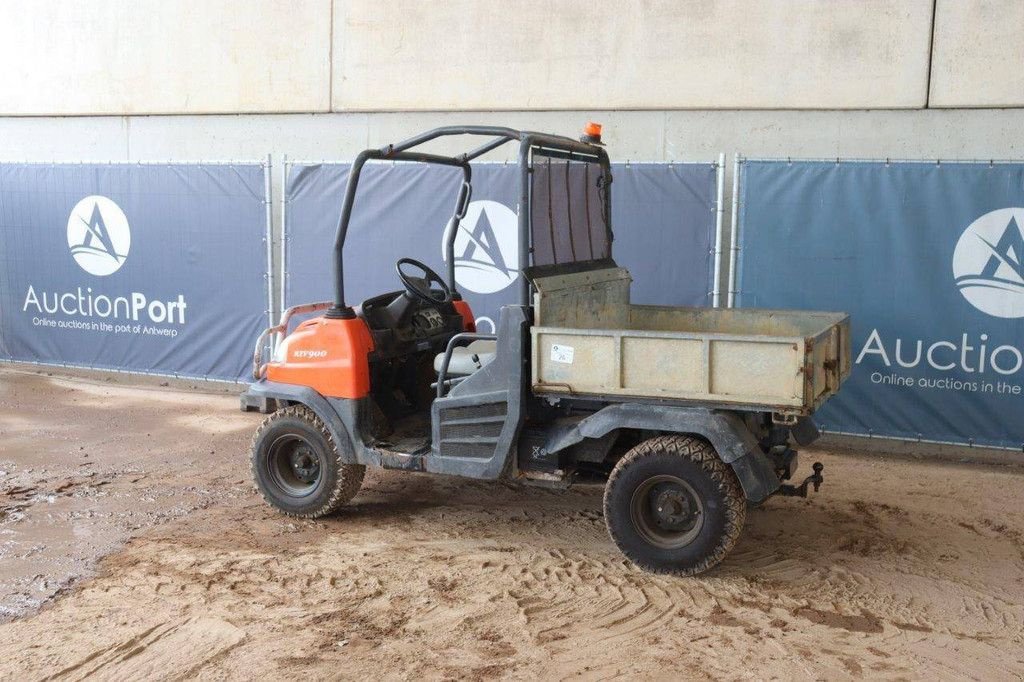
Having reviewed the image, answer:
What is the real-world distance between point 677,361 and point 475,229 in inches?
161

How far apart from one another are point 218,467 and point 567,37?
4891mm

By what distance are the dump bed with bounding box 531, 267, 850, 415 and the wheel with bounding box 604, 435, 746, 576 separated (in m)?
0.31

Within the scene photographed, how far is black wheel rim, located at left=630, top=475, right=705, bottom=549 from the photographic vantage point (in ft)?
16.7

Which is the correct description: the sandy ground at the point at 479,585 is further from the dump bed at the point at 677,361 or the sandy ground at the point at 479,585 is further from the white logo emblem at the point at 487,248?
the white logo emblem at the point at 487,248

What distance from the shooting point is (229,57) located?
33.6 feet

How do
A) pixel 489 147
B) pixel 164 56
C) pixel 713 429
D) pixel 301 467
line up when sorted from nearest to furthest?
pixel 713 429, pixel 301 467, pixel 489 147, pixel 164 56

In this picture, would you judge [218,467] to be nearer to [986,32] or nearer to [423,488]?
[423,488]

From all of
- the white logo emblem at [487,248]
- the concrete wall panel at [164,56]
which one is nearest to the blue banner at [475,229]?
the white logo emblem at [487,248]

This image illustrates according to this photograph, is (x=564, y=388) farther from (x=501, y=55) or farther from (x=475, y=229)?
(x=501, y=55)

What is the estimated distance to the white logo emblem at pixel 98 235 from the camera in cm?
1025

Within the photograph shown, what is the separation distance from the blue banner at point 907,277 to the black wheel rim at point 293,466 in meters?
3.80

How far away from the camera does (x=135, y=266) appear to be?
10227mm

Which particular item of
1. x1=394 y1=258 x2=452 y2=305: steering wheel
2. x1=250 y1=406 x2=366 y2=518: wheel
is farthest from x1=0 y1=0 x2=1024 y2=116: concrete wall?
x1=250 y1=406 x2=366 y2=518: wheel

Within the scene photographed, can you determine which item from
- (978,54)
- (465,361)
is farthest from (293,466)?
(978,54)
